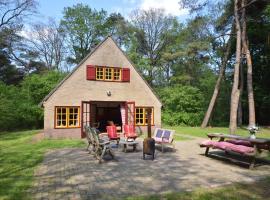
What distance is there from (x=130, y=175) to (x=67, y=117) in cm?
990

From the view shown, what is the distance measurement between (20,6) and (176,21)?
22361 millimetres

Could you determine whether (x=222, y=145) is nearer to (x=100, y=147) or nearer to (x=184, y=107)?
(x=100, y=147)

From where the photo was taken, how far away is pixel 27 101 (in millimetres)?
26094

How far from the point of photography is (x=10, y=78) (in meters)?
37.3

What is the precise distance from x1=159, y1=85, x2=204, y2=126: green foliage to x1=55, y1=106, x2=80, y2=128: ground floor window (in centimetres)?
1478

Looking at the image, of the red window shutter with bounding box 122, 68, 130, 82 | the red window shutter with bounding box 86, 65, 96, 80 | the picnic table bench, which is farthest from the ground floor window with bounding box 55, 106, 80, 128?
the picnic table bench

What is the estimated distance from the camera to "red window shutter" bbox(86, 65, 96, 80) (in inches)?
678

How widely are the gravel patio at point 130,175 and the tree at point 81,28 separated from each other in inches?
1220

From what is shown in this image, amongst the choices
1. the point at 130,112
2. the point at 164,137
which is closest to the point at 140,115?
the point at 130,112

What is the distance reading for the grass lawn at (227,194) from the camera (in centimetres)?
566

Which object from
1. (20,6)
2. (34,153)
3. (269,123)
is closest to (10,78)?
(20,6)

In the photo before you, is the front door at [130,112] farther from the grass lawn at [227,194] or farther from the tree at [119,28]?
the tree at [119,28]

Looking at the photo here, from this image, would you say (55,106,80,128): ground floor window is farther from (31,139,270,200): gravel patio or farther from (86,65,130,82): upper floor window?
(31,139,270,200): gravel patio

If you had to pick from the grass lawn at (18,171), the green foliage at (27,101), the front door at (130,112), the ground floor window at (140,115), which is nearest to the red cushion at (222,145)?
Answer: the grass lawn at (18,171)
